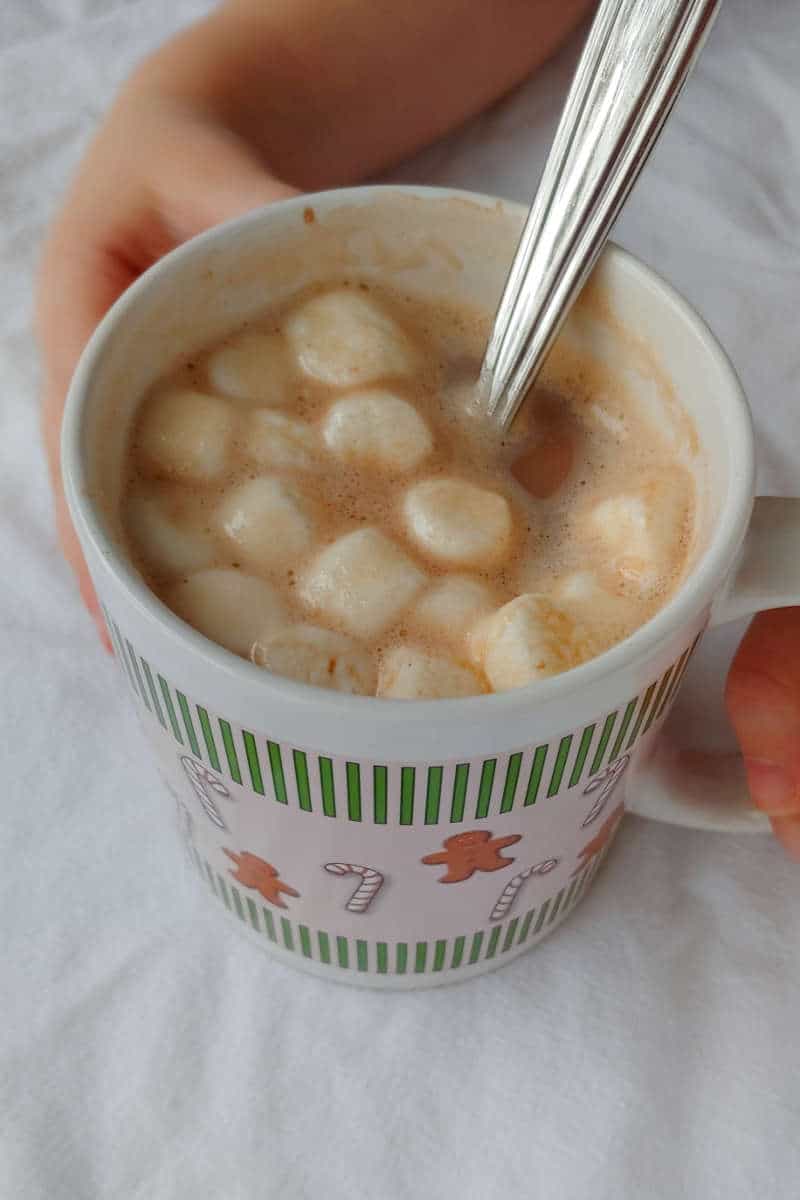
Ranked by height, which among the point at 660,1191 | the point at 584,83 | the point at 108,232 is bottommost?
the point at 660,1191

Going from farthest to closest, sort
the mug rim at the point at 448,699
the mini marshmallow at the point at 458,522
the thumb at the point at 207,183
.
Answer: the thumb at the point at 207,183 → the mini marshmallow at the point at 458,522 → the mug rim at the point at 448,699

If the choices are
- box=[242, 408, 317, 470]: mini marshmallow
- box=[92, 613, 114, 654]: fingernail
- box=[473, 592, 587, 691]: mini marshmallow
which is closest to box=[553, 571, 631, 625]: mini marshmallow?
box=[473, 592, 587, 691]: mini marshmallow

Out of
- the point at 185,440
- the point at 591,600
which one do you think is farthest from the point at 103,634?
the point at 591,600

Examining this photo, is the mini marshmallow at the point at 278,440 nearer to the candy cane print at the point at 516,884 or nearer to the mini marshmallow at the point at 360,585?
the mini marshmallow at the point at 360,585

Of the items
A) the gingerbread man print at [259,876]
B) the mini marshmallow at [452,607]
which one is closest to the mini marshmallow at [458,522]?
the mini marshmallow at [452,607]

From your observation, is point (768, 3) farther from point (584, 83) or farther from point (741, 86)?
point (584, 83)

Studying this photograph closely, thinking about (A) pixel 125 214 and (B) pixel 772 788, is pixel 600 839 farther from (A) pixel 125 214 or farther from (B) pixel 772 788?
(A) pixel 125 214

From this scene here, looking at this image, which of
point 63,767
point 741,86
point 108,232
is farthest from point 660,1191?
point 741,86
